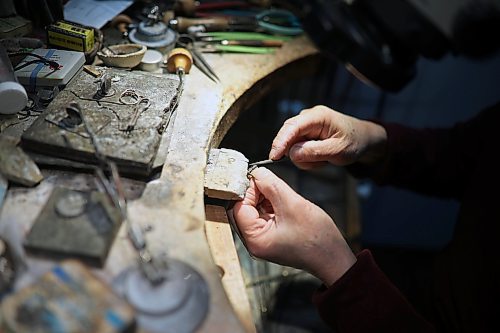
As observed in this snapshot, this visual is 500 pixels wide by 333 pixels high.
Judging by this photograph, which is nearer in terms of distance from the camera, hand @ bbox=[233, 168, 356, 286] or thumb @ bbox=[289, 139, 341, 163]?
hand @ bbox=[233, 168, 356, 286]

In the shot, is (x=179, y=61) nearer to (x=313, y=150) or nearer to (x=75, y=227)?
(x=313, y=150)

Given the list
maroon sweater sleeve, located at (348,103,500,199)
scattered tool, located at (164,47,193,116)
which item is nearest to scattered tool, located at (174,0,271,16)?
scattered tool, located at (164,47,193,116)

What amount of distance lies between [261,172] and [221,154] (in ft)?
0.35

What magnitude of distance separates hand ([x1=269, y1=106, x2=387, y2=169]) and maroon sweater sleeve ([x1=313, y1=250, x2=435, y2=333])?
0.35 meters

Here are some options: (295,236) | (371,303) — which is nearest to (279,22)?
(295,236)

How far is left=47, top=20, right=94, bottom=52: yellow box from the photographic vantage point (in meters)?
1.22

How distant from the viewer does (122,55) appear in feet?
4.06

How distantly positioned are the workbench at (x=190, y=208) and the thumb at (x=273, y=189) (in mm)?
115

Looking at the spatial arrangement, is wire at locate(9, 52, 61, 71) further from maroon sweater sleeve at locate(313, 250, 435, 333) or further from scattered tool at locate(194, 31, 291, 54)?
maroon sweater sleeve at locate(313, 250, 435, 333)

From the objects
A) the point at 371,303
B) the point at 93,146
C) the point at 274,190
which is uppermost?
the point at 93,146

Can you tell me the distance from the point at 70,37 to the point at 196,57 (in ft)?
1.16

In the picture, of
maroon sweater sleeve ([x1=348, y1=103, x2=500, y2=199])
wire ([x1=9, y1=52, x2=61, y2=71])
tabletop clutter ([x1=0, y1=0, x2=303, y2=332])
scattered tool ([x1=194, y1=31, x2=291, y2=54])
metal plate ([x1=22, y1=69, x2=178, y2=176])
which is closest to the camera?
tabletop clutter ([x1=0, y1=0, x2=303, y2=332])

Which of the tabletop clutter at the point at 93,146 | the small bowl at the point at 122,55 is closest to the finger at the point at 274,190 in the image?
the tabletop clutter at the point at 93,146

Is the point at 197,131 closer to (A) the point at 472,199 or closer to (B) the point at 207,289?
(B) the point at 207,289
